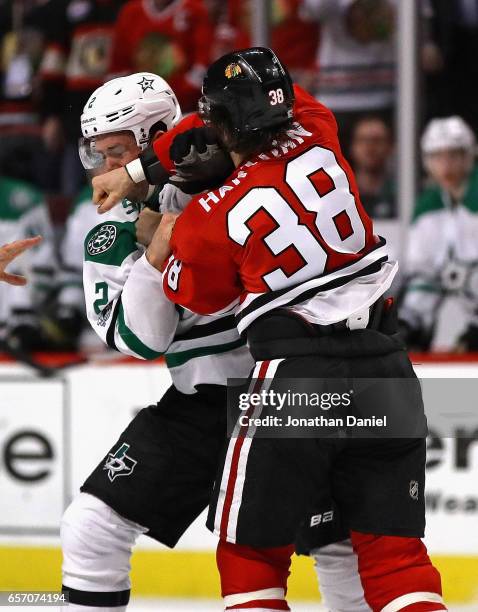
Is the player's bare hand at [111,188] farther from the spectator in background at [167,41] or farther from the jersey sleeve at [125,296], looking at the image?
the spectator in background at [167,41]

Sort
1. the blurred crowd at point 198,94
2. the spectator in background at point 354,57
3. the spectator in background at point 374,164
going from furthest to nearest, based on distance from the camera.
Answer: the spectator in background at point 354,57, the spectator in background at point 374,164, the blurred crowd at point 198,94

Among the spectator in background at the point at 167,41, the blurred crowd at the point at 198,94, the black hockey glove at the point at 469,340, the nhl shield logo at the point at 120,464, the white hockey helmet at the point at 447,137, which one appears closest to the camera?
the nhl shield logo at the point at 120,464

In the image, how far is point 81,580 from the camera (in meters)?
2.38

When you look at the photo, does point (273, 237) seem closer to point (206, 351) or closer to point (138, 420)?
point (206, 351)

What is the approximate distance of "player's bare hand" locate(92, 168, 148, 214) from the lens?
87.6 inches

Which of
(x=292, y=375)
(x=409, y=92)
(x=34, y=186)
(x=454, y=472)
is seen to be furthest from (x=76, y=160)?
(x=292, y=375)

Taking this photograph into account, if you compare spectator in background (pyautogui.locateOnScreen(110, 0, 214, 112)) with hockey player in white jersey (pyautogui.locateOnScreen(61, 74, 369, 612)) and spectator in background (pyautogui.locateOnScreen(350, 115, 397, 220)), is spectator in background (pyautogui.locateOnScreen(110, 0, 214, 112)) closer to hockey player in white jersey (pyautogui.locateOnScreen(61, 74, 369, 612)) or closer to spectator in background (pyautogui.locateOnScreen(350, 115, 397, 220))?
spectator in background (pyautogui.locateOnScreen(350, 115, 397, 220))

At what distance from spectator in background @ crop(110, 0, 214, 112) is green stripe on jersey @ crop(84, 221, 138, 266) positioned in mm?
2491

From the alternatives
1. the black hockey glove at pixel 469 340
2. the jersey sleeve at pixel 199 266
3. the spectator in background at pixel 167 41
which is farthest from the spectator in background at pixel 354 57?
the jersey sleeve at pixel 199 266

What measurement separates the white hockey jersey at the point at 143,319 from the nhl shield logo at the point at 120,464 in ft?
0.57

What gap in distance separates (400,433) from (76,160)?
296 centimetres

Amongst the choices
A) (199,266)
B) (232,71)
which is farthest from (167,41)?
(199,266)

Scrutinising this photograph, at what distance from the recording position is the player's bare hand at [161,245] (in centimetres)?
219

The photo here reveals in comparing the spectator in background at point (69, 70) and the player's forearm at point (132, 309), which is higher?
the spectator in background at point (69, 70)
